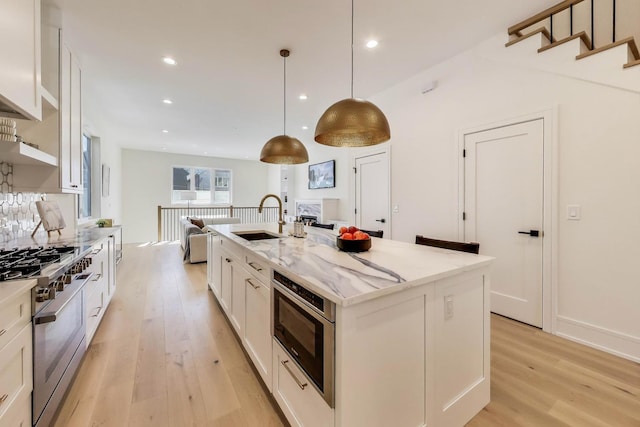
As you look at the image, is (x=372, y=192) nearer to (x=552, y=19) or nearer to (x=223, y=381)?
(x=552, y=19)

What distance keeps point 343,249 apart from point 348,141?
899mm

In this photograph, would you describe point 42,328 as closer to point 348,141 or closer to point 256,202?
point 348,141

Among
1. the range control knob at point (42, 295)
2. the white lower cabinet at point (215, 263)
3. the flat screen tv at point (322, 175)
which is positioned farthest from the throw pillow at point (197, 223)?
the range control knob at point (42, 295)

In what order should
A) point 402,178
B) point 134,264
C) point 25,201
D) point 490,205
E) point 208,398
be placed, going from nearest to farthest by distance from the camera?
point 208,398 → point 25,201 → point 490,205 → point 402,178 → point 134,264

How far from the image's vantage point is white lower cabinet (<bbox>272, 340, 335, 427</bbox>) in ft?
3.69

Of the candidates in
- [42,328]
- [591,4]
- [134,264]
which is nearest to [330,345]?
[42,328]

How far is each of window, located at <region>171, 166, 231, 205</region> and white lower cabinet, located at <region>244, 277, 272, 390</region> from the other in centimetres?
734

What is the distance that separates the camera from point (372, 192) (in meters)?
4.21

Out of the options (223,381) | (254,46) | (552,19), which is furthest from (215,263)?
(552,19)

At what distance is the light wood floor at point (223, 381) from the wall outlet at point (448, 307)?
0.69 meters

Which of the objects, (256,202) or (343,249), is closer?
(343,249)

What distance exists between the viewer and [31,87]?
4.95 ft

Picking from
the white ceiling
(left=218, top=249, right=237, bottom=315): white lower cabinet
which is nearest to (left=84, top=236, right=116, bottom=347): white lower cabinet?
(left=218, top=249, right=237, bottom=315): white lower cabinet

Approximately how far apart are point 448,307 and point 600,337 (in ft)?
6.30
